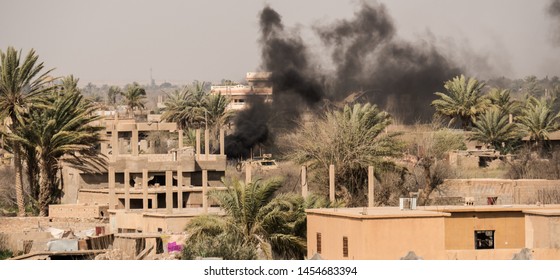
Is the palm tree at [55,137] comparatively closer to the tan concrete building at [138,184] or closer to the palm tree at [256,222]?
the tan concrete building at [138,184]

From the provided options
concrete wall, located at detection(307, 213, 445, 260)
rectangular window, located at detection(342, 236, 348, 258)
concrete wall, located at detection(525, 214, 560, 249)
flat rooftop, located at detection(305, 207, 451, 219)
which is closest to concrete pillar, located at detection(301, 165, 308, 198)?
flat rooftop, located at detection(305, 207, 451, 219)

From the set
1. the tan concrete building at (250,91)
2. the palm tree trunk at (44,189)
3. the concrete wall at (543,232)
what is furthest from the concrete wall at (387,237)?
the tan concrete building at (250,91)

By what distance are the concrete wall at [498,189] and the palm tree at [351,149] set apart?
2564mm

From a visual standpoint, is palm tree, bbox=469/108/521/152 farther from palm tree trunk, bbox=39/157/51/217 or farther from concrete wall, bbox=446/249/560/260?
concrete wall, bbox=446/249/560/260

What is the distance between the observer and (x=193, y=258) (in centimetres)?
3394

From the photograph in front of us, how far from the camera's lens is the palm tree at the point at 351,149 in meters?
51.1

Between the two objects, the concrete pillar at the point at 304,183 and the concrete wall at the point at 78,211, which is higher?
the concrete pillar at the point at 304,183

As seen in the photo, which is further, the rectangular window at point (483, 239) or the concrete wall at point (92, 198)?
the concrete wall at point (92, 198)

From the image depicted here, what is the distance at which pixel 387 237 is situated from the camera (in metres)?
34.3

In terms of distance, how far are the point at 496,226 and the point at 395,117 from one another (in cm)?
4345

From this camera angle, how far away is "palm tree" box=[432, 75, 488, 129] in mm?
75500

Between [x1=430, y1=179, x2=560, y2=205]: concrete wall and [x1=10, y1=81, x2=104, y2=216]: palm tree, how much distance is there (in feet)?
38.7

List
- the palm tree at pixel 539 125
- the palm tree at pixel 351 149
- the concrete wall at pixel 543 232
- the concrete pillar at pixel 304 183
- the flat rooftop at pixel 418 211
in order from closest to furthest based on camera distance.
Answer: the flat rooftop at pixel 418 211
the concrete wall at pixel 543 232
the concrete pillar at pixel 304 183
the palm tree at pixel 351 149
the palm tree at pixel 539 125

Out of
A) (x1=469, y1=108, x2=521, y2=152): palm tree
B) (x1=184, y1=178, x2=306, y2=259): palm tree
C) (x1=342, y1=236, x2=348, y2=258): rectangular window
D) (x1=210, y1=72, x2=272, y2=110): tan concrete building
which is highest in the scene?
(x1=210, y1=72, x2=272, y2=110): tan concrete building
